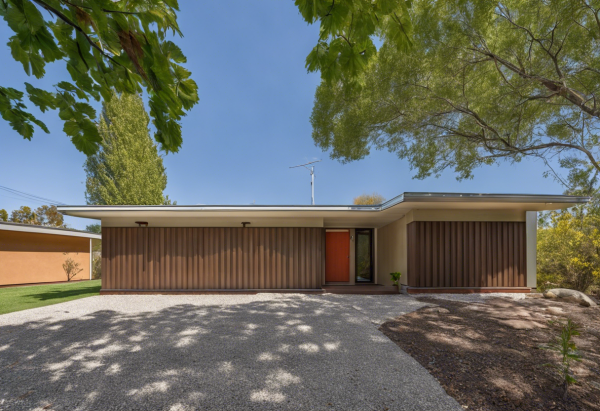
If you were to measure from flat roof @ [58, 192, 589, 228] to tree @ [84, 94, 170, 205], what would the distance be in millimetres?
10753

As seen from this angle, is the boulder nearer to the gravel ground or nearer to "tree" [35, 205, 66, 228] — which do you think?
the gravel ground

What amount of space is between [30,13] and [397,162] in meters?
7.30

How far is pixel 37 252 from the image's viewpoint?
11570 mm

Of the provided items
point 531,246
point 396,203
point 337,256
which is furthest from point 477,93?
point 337,256

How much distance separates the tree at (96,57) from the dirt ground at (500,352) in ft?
10.7

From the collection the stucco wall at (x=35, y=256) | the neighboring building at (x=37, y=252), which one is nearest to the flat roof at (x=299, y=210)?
the neighboring building at (x=37, y=252)

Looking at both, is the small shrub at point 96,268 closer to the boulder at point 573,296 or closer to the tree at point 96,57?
the tree at point 96,57

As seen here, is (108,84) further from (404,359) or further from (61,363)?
(404,359)

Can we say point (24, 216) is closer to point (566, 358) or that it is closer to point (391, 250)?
point (391, 250)

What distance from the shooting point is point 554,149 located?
649cm

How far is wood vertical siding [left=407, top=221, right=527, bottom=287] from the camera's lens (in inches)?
293

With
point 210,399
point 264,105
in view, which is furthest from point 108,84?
point 264,105

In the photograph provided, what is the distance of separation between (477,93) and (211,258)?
25.3ft

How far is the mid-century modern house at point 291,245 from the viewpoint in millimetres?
7375
